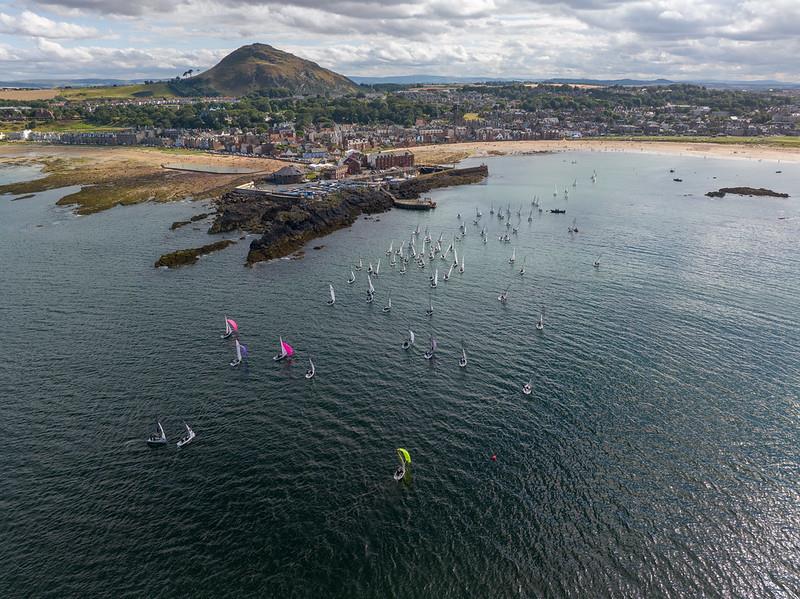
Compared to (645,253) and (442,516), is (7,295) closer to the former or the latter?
(442,516)

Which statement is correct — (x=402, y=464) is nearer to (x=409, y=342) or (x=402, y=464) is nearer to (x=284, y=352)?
(x=409, y=342)

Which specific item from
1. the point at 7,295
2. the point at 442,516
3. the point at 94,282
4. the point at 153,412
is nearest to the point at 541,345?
the point at 442,516

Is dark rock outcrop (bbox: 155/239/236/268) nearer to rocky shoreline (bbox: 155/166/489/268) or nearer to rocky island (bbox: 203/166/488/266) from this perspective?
rocky shoreline (bbox: 155/166/489/268)

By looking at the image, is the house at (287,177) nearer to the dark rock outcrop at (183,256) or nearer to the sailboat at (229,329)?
the dark rock outcrop at (183,256)

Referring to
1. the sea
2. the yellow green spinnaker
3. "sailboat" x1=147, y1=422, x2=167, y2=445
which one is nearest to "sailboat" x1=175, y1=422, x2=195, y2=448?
the sea

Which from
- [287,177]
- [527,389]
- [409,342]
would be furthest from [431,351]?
[287,177]

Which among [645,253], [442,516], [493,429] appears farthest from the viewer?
[645,253]
